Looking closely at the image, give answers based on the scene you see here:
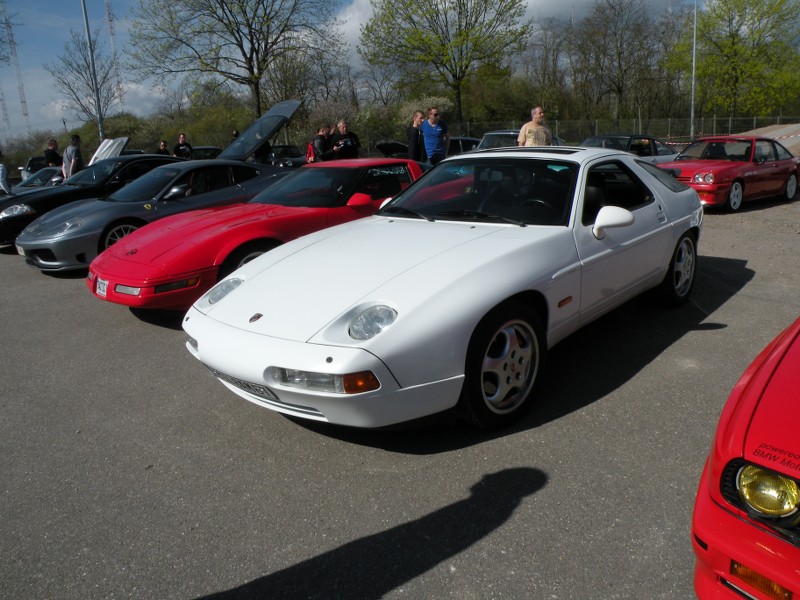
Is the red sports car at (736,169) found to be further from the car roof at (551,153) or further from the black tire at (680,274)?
the car roof at (551,153)

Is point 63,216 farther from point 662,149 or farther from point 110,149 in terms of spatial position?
point 662,149

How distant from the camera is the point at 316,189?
20.0 ft

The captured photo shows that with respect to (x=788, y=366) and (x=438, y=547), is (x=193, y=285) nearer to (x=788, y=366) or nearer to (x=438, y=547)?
(x=438, y=547)

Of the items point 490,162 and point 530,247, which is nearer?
point 530,247

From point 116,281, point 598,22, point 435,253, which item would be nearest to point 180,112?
point 598,22

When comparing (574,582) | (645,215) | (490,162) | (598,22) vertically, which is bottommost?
(574,582)

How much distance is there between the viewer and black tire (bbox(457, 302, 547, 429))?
2982 mm

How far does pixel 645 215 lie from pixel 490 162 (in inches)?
45.8

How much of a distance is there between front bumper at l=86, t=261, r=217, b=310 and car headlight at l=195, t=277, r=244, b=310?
1294 mm

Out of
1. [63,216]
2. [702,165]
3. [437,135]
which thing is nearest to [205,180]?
[63,216]

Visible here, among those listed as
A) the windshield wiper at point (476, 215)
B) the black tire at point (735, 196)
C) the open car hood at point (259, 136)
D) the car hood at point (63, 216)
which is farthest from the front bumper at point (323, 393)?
the black tire at point (735, 196)

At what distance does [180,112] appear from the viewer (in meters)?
36.2

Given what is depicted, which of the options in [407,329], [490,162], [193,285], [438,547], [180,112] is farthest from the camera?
[180,112]

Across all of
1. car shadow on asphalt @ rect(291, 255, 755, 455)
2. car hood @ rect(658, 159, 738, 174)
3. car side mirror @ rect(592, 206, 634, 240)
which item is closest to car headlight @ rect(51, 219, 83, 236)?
car shadow on asphalt @ rect(291, 255, 755, 455)
